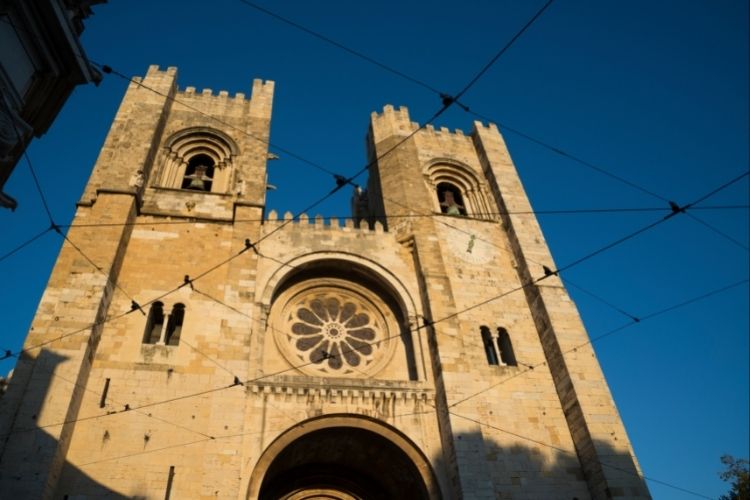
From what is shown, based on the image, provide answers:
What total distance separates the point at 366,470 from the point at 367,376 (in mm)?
2338

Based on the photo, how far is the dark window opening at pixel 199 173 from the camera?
1630 cm

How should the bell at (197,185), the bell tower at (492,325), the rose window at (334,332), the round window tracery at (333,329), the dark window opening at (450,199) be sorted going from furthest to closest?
the dark window opening at (450,199) → the bell at (197,185) → the rose window at (334,332) → the round window tracery at (333,329) → the bell tower at (492,325)

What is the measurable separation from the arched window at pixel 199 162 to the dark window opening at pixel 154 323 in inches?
176

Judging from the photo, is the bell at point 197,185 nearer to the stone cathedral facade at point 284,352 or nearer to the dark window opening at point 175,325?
the stone cathedral facade at point 284,352

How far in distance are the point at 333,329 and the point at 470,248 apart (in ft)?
15.0

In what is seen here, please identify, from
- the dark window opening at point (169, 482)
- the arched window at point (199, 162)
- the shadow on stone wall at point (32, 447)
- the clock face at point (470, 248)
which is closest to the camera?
the shadow on stone wall at point (32, 447)

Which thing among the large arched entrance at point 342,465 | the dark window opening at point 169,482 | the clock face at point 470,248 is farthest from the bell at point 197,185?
the dark window opening at point 169,482

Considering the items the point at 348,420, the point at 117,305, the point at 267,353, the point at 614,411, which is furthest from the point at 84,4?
the point at 614,411

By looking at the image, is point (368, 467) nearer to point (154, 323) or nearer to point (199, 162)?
point (154, 323)

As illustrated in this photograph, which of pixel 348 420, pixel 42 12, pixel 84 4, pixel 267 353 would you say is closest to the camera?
pixel 42 12

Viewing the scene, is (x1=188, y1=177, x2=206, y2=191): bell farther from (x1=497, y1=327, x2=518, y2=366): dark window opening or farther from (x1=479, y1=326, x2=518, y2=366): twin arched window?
(x1=497, y1=327, x2=518, y2=366): dark window opening

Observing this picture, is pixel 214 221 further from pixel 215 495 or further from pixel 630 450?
pixel 630 450

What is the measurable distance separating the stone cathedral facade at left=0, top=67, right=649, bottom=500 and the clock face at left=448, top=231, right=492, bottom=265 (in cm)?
6

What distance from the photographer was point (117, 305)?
40.1 ft
